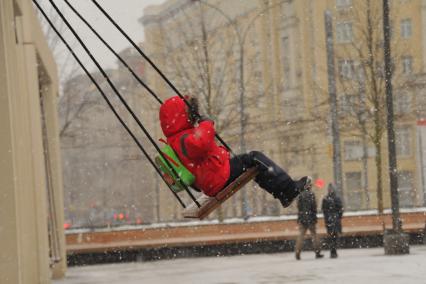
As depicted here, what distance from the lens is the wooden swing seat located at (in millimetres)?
6883

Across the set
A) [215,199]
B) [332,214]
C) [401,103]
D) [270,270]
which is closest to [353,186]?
[401,103]

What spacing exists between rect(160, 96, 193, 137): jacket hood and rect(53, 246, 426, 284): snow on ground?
787 cm

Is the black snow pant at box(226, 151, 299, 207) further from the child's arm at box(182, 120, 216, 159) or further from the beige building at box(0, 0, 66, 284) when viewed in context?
the beige building at box(0, 0, 66, 284)

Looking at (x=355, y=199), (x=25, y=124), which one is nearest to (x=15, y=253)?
(x=25, y=124)

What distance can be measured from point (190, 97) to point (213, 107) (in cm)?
2523

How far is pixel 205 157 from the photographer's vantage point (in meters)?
7.31

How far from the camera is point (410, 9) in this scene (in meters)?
56.8

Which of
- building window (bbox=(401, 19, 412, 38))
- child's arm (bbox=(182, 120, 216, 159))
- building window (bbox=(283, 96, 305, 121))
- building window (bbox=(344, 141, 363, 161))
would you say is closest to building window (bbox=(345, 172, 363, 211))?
building window (bbox=(344, 141, 363, 161))

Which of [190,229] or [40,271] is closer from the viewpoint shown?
[40,271]

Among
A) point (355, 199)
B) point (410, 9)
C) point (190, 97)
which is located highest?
point (410, 9)

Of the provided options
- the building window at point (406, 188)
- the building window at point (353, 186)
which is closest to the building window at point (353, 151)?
the building window at point (353, 186)

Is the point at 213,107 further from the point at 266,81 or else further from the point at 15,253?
the point at 266,81

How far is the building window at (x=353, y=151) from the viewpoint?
58094mm

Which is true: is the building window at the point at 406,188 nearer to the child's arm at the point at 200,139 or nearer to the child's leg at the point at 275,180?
the child's leg at the point at 275,180
